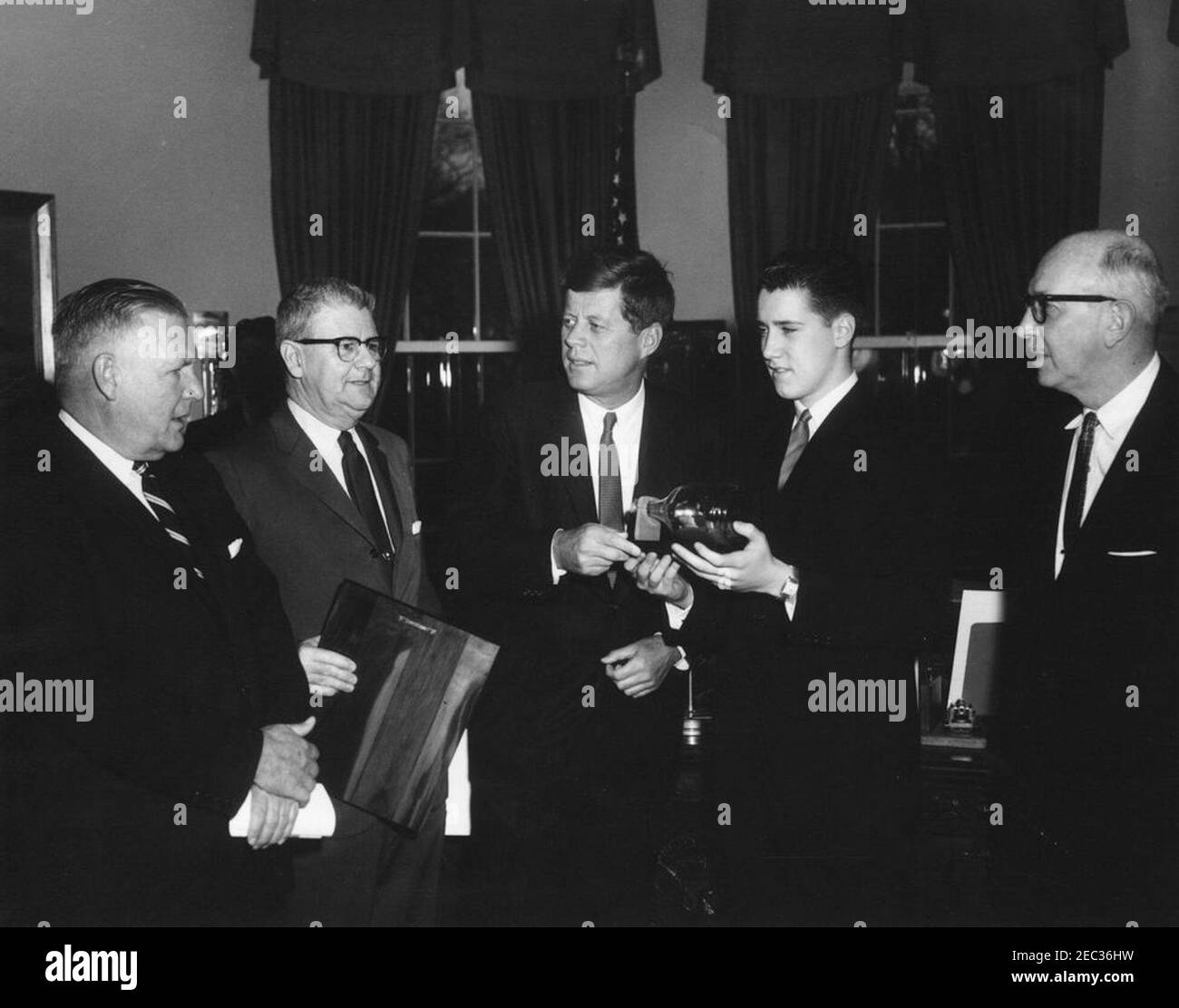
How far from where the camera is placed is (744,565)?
2354 mm

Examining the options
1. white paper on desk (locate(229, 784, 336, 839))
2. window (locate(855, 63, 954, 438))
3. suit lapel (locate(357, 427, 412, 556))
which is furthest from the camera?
window (locate(855, 63, 954, 438))

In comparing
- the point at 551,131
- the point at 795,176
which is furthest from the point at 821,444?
the point at 551,131

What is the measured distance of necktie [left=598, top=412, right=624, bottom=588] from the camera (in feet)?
9.48

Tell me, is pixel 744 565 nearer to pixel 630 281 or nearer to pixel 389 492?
pixel 630 281

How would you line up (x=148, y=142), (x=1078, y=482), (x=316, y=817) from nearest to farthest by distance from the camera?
(x=316, y=817) < (x=1078, y=482) < (x=148, y=142)

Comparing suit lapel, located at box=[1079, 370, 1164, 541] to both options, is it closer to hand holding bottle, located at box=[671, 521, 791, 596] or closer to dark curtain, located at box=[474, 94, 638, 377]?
hand holding bottle, located at box=[671, 521, 791, 596]

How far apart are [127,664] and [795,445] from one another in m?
1.47

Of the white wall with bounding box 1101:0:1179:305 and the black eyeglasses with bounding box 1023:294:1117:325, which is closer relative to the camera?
the black eyeglasses with bounding box 1023:294:1117:325

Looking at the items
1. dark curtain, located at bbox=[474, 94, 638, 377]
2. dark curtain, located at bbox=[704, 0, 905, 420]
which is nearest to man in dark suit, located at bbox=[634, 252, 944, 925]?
dark curtain, located at bbox=[704, 0, 905, 420]

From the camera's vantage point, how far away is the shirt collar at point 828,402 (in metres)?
2.56

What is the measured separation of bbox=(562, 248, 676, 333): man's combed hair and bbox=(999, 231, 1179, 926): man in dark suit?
2.87 feet

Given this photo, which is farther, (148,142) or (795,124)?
(795,124)

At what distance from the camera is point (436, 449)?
7156 millimetres

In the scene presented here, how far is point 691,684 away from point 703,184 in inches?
125
